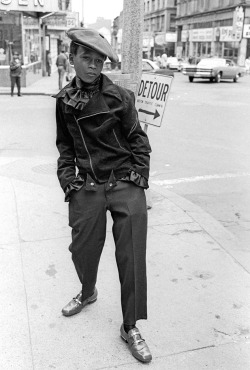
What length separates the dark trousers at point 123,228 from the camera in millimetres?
2848

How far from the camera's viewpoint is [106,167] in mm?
2844

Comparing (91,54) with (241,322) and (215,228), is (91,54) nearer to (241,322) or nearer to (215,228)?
(241,322)

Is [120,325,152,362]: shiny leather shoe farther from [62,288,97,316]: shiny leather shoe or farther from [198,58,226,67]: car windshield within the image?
[198,58,226,67]: car windshield

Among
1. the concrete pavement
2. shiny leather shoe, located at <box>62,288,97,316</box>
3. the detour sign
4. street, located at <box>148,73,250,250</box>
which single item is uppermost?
the detour sign

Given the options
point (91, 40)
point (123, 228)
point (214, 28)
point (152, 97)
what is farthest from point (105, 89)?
point (214, 28)

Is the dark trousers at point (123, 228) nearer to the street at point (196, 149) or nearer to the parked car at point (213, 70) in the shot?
the street at point (196, 149)

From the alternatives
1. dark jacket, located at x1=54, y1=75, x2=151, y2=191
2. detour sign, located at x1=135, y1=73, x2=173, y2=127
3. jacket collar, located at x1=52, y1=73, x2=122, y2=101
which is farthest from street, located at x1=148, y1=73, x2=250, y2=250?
jacket collar, located at x1=52, y1=73, x2=122, y2=101

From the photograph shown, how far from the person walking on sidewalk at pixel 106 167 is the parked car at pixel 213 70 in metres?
27.8

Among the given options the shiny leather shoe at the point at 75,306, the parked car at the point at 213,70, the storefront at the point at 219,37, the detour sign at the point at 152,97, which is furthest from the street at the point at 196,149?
the storefront at the point at 219,37

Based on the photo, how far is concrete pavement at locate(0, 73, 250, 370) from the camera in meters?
2.88

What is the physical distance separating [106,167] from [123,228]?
39cm

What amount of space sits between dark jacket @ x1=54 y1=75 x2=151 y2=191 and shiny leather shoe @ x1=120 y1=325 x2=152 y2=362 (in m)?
1.00

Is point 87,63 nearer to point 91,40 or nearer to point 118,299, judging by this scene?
point 91,40

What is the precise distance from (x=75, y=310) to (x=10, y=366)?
67 cm
